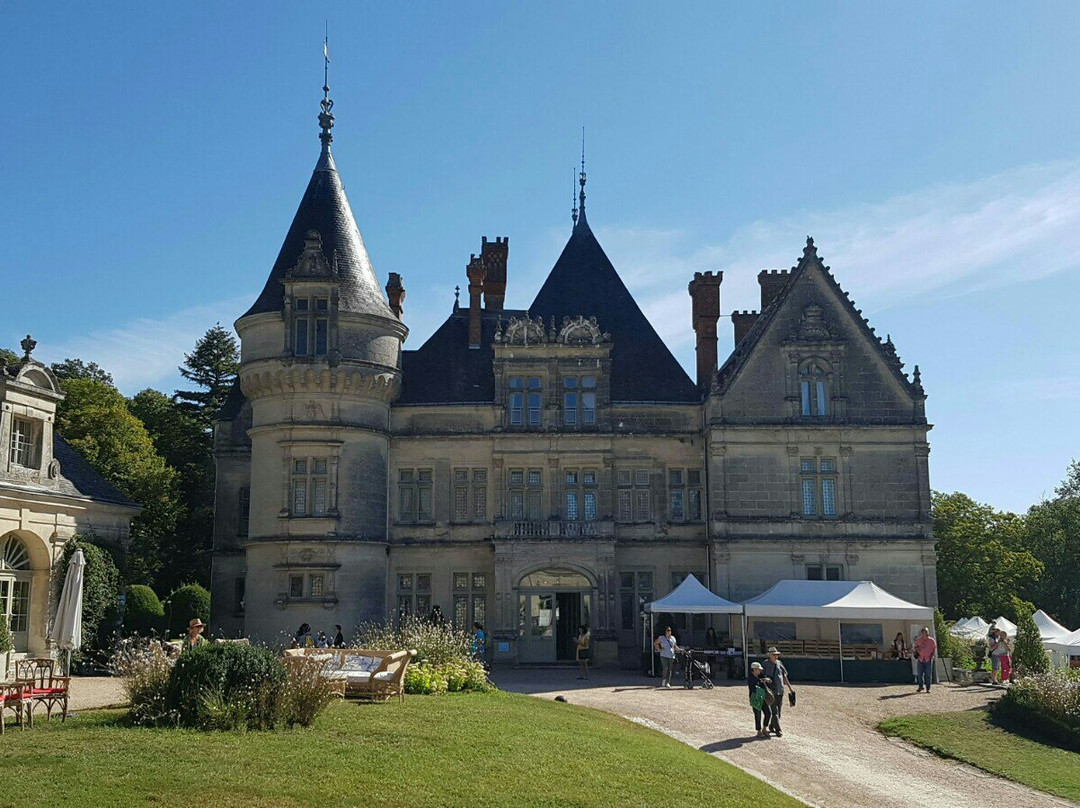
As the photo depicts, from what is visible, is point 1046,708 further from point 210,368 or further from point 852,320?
point 210,368

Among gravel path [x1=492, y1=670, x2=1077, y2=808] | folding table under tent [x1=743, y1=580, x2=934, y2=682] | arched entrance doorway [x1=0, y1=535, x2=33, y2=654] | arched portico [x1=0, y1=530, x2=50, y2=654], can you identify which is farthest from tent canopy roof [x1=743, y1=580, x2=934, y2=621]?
arched entrance doorway [x1=0, y1=535, x2=33, y2=654]

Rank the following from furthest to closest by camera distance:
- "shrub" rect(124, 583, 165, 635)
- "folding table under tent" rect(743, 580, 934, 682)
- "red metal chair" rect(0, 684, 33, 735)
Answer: "shrub" rect(124, 583, 165, 635), "folding table under tent" rect(743, 580, 934, 682), "red metal chair" rect(0, 684, 33, 735)

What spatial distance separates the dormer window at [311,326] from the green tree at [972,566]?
3191 centimetres

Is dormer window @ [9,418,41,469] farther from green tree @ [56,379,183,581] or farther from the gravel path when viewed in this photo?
green tree @ [56,379,183,581]

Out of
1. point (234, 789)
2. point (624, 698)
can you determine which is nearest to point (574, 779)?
point (234, 789)

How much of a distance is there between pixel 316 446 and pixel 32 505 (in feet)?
26.2

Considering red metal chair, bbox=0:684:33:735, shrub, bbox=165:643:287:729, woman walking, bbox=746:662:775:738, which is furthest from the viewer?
woman walking, bbox=746:662:775:738

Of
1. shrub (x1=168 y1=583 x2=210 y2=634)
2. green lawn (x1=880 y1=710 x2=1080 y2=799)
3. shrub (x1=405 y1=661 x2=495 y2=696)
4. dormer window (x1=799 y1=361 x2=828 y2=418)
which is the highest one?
dormer window (x1=799 y1=361 x2=828 y2=418)

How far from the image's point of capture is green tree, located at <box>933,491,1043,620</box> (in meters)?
51.9

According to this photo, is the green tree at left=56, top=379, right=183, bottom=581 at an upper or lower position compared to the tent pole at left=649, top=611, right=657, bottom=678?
upper

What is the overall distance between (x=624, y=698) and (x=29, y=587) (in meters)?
15.5

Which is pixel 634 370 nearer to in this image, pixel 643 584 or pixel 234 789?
pixel 643 584

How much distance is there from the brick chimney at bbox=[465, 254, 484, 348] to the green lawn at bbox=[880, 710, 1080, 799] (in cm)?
1899

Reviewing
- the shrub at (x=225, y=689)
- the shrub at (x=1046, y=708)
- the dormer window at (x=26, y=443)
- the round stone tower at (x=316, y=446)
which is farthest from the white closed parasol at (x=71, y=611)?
the shrub at (x=1046, y=708)
